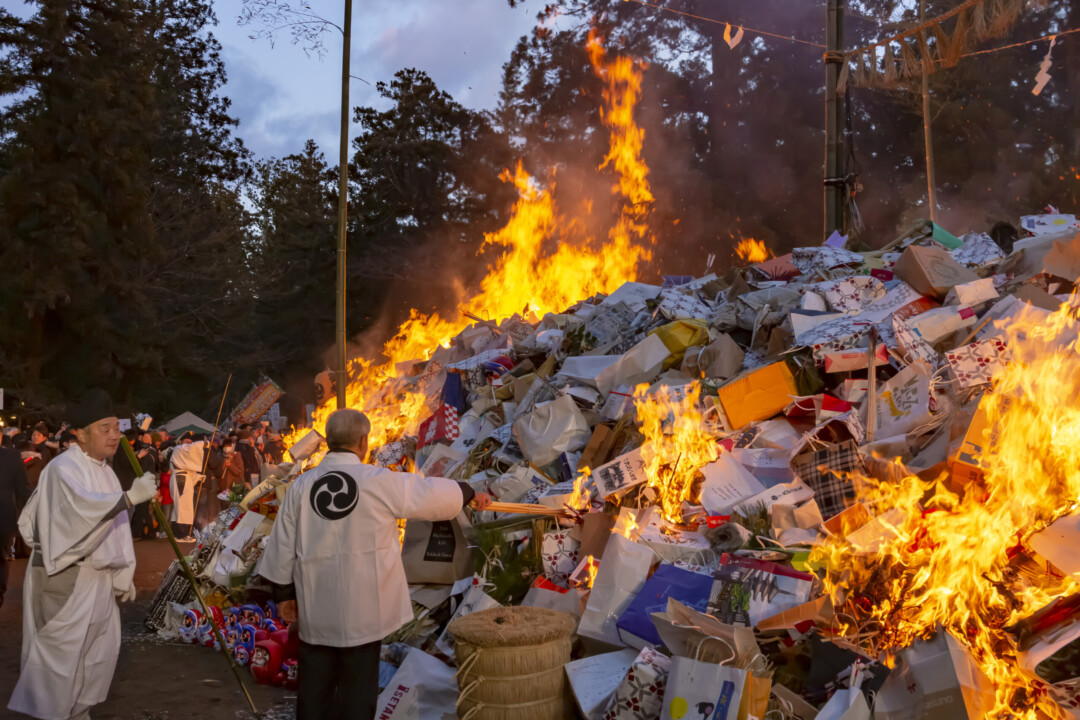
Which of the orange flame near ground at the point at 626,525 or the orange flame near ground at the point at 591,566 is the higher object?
the orange flame near ground at the point at 626,525

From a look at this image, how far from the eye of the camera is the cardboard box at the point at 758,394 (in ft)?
20.9

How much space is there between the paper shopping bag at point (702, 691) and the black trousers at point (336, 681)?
4.12ft

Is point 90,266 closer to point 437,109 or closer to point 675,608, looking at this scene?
point 437,109

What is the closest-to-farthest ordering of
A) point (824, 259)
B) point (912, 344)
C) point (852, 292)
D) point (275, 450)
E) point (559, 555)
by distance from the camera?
point (559, 555) → point (912, 344) → point (852, 292) → point (824, 259) → point (275, 450)

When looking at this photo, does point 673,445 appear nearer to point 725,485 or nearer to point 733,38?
point 725,485

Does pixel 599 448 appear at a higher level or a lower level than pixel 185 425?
higher

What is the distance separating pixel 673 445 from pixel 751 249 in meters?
17.3

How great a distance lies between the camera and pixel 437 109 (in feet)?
97.8

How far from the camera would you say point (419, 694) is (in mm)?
4801

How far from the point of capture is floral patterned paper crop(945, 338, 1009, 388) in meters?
5.76

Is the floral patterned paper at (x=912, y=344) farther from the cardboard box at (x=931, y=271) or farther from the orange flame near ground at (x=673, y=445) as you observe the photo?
the orange flame near ground at (x=673, y=445)

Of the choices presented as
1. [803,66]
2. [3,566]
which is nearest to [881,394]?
[3,566]

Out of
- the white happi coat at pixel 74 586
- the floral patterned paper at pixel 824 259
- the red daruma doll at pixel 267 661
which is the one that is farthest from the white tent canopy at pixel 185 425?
the white happi coat at pixel 74 586

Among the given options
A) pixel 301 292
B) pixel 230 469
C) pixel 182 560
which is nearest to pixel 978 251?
pixel 182 560
